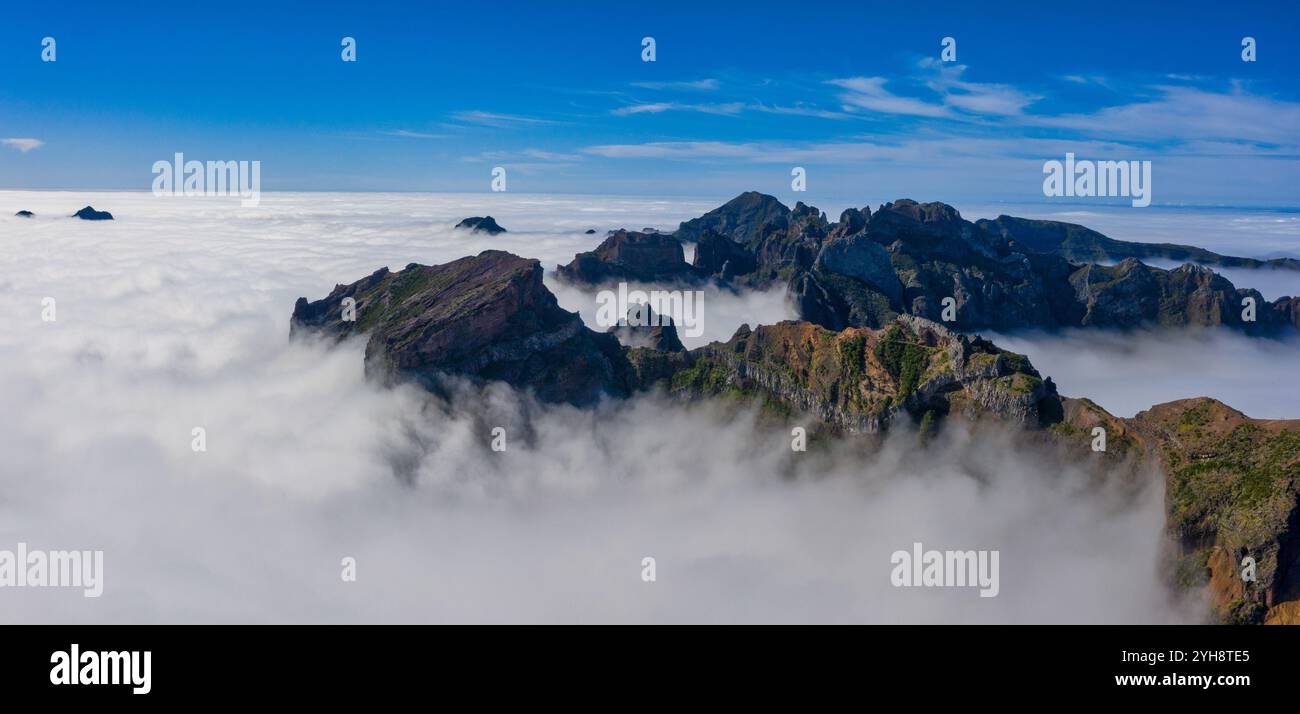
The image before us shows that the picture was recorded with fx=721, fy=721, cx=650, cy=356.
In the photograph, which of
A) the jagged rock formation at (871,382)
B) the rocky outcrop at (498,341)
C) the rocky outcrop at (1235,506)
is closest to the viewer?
the rocky outcrop at (1235,506)

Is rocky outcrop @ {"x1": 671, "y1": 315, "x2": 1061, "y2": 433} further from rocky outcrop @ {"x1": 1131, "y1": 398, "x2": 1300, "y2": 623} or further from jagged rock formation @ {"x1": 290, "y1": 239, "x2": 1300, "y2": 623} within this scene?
rocky outcrop @ {"x1": 1131, "y1": 398, "x2": 1300, "y2": 623}

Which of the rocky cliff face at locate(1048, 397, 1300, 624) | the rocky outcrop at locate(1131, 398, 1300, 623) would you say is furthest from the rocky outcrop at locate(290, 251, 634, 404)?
the rocky outcrop at locate(1131, 398, 1300, 623)

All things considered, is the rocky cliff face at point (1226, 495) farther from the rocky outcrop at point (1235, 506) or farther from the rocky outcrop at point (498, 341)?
the rocky outcrop at point (498, 341)

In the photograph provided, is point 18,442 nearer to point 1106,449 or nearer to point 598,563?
point 598,563

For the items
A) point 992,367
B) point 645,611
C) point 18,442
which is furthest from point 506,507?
point 18,442

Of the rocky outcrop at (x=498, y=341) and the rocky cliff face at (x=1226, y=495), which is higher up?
the rocky outcrop at (x=498, y=341)

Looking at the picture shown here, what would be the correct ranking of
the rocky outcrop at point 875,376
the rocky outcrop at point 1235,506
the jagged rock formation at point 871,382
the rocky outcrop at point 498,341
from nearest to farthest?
the rocky outcrop at point 1235,506 → the jagged rock formation at point 871,382 → the rocky outcrop at point 875,376 → the rocky outcrop at point 498,341

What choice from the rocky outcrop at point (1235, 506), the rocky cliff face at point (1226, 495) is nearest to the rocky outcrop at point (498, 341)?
the rocky cliff face at point (1226, 495)

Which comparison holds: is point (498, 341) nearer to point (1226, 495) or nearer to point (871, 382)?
point (871, 382)

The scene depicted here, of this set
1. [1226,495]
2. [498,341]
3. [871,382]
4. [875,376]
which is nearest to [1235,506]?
[1226,495]
